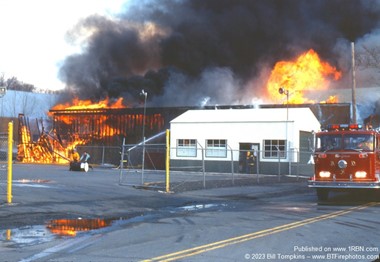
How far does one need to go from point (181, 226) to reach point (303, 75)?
3953 cm

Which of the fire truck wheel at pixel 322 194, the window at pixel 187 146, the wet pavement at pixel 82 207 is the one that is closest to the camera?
the wet pavement at pixel 82 207

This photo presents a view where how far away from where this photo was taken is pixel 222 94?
177ft

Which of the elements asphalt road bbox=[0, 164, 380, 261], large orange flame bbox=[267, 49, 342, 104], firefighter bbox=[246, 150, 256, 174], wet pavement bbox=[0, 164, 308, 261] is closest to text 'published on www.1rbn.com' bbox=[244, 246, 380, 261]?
asphalt road bbox=[0, 164, 380, 261]

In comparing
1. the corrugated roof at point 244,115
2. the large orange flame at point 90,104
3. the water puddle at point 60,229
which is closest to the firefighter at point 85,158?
the corrugated roof at point 244,115

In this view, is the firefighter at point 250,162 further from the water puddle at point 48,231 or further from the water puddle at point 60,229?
the water puddle at point 48,231

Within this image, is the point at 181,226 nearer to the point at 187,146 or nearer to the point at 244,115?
the point at 244,115

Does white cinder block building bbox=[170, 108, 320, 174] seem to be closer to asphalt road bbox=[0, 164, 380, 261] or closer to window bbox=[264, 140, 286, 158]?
window bbox=[264, 140, 286, 158]

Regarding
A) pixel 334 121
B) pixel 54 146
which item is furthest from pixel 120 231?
pixel 54 146

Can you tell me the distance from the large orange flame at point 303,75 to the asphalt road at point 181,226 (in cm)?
2980

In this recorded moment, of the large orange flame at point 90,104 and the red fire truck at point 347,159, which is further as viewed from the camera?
the large orange flame at point 90,104

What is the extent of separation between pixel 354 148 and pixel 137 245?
989 centimetres

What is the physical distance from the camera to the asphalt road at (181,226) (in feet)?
25.4

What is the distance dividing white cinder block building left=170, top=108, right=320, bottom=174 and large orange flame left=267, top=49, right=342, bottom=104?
39.7 feet

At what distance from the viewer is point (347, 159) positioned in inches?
625
